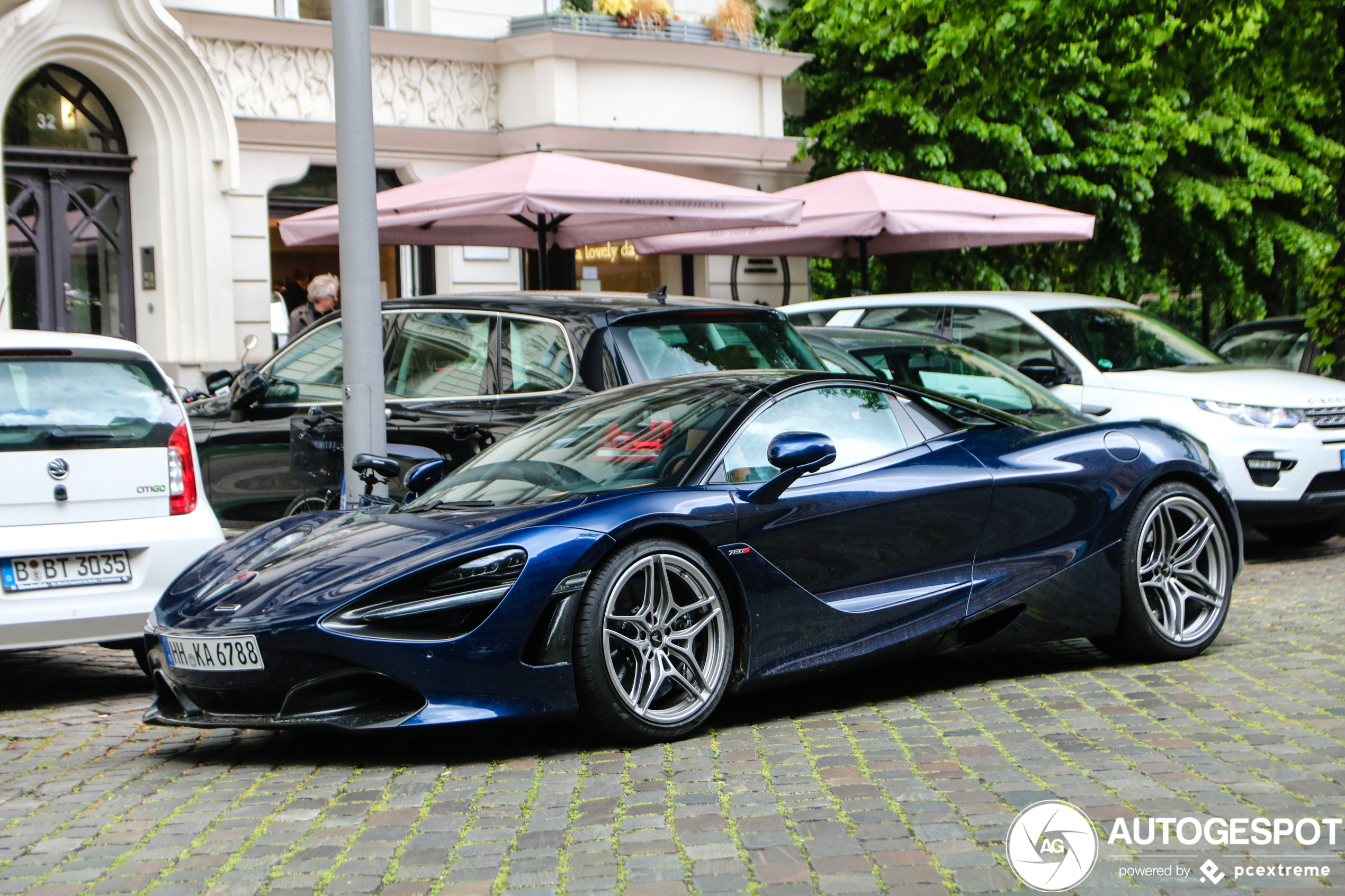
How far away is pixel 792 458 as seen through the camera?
208 inches

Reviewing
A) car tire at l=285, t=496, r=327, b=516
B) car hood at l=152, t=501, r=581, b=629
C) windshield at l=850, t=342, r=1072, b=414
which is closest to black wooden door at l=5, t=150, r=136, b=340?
car tire at l=285, t=496, r=327, b=516

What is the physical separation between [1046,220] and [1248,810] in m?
11.4

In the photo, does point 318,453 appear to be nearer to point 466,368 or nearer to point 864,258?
point 466,368

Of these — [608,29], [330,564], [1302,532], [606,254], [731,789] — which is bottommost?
[731,789]

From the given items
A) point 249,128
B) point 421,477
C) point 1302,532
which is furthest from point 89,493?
point 249,128

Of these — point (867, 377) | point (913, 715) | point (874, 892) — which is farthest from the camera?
point (867, 377)

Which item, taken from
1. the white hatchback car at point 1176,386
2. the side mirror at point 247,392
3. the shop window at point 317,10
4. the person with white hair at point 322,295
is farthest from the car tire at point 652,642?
the shop window at point 317,10

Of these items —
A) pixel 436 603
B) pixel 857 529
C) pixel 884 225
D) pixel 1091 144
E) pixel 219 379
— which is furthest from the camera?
pixel 1091 144

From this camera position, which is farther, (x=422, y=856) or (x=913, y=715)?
(x=913, y=715)

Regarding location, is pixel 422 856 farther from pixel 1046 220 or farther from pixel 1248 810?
pixel 1046 220

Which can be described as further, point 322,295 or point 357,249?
point 322,295

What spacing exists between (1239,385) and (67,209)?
36.4 ft

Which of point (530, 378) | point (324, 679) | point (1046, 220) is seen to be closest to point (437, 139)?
point (1046, 220)

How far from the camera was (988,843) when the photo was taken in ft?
13.0
